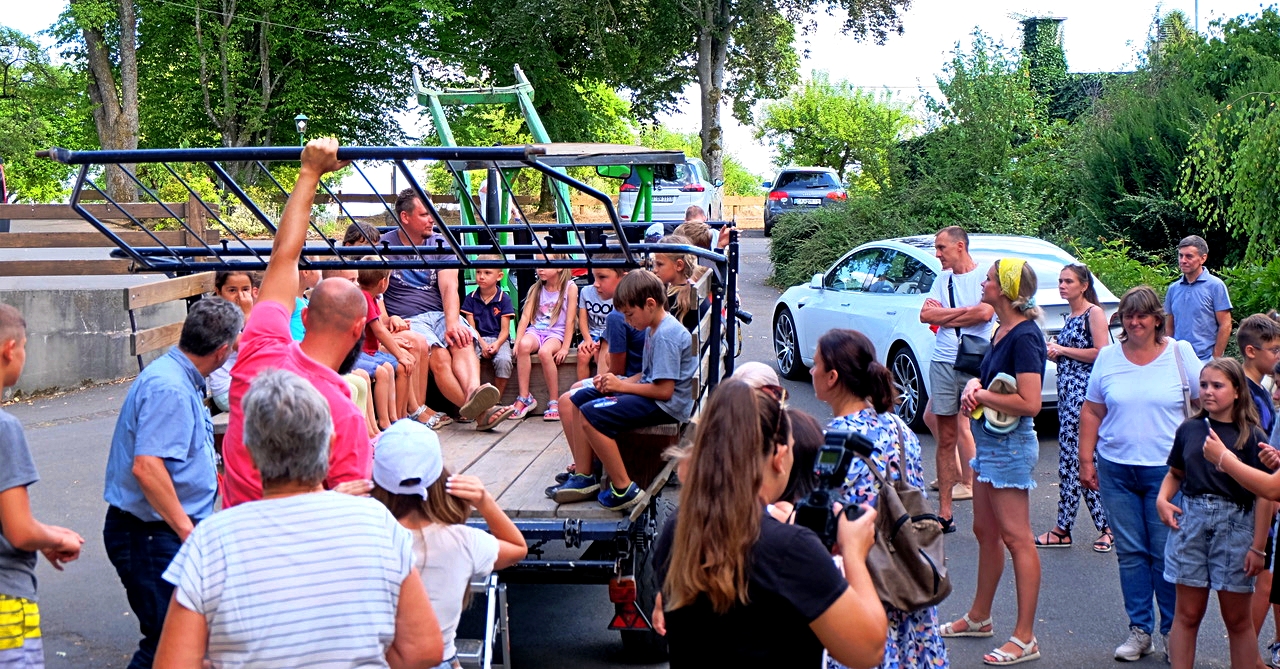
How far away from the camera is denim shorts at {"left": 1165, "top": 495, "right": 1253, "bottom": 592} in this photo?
4684 millimetres

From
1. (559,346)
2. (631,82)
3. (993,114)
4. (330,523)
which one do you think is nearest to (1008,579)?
(559,346)

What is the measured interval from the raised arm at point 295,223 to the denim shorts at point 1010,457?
3297 millimetres

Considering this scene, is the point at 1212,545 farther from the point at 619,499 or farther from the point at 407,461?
the point at 407,461

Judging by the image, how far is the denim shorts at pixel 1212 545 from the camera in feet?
15.4

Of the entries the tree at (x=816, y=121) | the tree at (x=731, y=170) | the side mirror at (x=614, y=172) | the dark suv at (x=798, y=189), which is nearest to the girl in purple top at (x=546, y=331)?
the side mirror at (x=614, y=172)

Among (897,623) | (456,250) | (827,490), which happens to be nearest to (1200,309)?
(897,623)

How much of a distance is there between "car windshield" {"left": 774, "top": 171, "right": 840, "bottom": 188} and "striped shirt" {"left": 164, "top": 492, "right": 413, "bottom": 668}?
1177 inches

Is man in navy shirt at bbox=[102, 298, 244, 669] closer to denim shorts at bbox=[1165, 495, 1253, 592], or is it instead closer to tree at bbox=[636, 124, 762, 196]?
denim shorts at bbox=[1165, 495, 1253, 592]

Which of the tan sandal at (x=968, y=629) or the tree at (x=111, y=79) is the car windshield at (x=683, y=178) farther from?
the tan sandal at (x=968, y=629)

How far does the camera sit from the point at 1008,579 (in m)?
6.89

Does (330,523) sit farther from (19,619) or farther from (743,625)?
(19,619)

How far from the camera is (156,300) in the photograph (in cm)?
890

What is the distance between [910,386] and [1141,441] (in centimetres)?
483

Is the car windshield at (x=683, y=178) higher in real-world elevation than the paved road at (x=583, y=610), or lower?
higher
